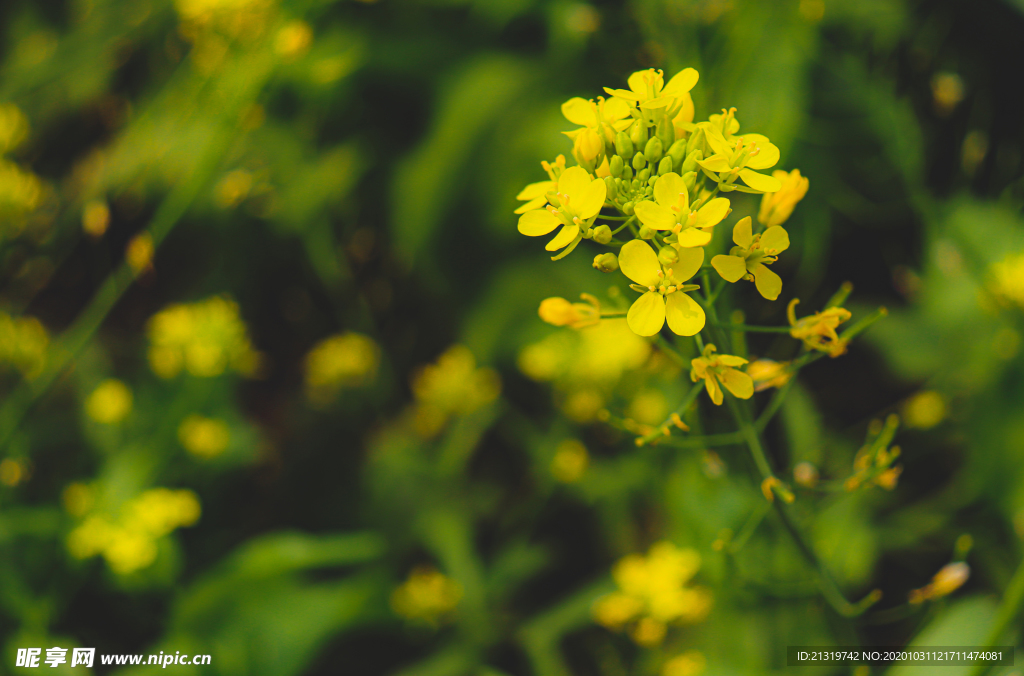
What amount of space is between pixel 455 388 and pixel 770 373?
0.92 metres

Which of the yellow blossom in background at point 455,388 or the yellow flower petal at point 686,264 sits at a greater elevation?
the yellow blossom in background at point 455,388

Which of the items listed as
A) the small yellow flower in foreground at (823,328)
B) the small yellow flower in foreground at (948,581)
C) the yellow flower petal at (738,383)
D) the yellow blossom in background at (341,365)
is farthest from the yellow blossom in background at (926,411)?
the yellow blossom in background at (341,365)

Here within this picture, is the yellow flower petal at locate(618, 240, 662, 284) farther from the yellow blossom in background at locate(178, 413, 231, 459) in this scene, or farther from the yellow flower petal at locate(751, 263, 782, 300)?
the yellow blossom in background at locate(178, 413, 231, 459)

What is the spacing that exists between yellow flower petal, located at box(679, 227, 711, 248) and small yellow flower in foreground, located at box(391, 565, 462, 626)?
107 centimetres

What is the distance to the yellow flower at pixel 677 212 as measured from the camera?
0.54 m

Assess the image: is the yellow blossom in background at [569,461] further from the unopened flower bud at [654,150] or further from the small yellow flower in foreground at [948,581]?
the unopened flower bud at [654,150]

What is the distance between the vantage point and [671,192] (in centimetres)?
56

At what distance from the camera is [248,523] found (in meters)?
1.57

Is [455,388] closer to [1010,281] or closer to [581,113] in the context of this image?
[581,113]

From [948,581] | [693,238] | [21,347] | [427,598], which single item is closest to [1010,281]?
[948,581]

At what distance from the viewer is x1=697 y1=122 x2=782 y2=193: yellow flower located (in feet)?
1.83

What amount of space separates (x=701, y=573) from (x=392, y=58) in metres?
1.40

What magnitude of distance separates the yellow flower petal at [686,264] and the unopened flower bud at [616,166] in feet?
0.37

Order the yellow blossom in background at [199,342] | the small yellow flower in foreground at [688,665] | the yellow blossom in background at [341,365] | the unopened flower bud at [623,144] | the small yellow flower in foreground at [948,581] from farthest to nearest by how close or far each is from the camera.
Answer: the yellow blossom in background at [341,365] < the yellow blossom in background at [199,342] < the small yellow flower in foreground at [688,665] < the small yellow flower in foreground at [948,581] < the unopened flower bud at [623,144]
